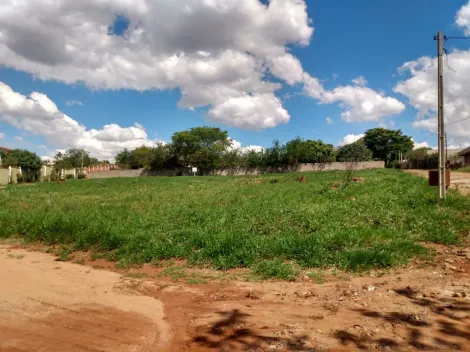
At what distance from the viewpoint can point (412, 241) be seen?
641 centimetres

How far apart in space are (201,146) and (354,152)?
26.2 metres

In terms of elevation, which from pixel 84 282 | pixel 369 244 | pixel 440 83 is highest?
pixel 440 83

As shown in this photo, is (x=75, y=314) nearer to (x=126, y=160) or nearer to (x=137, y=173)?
(x=137, y=173)

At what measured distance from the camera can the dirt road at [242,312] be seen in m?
3.21

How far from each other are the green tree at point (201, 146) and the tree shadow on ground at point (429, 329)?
174 ft

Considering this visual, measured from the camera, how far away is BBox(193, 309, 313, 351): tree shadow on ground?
10.1ft

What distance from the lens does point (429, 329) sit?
328 cm

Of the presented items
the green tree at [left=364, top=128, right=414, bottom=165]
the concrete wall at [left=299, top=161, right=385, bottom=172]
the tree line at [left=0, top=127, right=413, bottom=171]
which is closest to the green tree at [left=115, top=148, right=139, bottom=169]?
the tree line at [left=0, top=127, right=413, bottom=171]

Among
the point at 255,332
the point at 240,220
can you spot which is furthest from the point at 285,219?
the point at 255,332

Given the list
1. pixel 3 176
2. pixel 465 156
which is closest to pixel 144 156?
pixel 3 176

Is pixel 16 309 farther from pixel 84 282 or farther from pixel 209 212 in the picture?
pixel 209 212

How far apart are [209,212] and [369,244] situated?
485 centimetres

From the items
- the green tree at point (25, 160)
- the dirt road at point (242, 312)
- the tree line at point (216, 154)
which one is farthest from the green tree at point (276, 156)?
the dirt road at point (242, 312)

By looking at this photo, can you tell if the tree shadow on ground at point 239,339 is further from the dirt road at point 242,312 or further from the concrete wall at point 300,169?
the concrete wall at point 300,169
